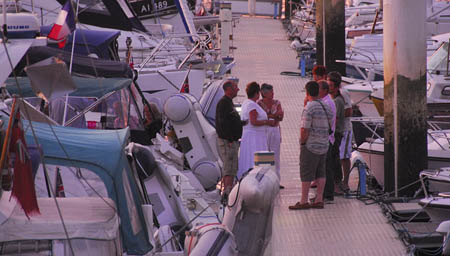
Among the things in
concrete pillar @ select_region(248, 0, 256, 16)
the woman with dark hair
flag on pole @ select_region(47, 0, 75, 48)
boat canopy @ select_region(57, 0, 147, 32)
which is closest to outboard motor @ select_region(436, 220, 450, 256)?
the woman with dark hair

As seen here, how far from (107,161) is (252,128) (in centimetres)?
539

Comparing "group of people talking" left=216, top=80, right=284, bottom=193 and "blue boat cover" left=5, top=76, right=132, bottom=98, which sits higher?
"blue boat cover" left=5, top=76, right=132, bottom=98

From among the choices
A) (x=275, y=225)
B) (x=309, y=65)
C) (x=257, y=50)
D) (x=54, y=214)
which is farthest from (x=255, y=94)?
(x=257, y=50)

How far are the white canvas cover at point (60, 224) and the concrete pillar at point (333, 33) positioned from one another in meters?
16.2

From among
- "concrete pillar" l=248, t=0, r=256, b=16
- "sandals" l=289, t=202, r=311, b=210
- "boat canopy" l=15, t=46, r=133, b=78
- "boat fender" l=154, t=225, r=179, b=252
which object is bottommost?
"sandals" l=289, t=202, r=311, b=210

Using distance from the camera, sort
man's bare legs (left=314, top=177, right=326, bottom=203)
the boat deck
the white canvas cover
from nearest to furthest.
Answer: the white canvas cover → the boat deck → man's bare legs (left=314, top=177, right=326, bottom=203)

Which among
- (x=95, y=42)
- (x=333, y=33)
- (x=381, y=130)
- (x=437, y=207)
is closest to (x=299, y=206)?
(x=437, y=207)

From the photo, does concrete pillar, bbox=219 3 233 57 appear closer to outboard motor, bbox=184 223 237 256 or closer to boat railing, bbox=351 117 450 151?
boat railing, bbox=351 117 450 151

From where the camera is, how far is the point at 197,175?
43.6 ft

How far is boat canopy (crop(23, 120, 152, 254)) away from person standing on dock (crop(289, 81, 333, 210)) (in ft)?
13.8

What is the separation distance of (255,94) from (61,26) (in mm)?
4682

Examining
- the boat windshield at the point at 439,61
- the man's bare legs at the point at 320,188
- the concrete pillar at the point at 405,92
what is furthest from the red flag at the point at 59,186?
the boat windshield at the point at 439,61

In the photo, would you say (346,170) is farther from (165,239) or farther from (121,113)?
(165,239)

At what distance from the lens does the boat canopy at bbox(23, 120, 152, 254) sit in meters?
6.98
